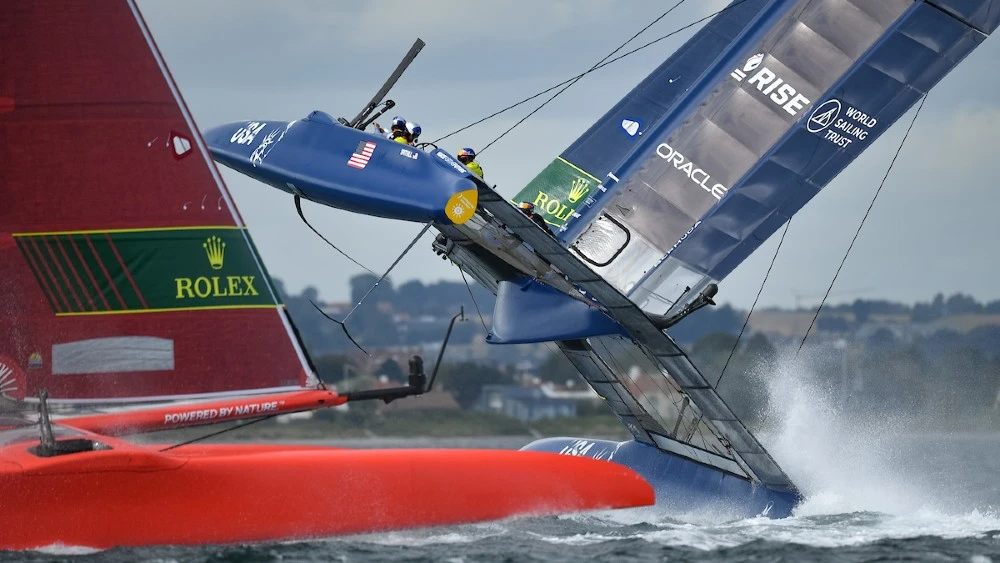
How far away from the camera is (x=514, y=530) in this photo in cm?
Answer: 1203

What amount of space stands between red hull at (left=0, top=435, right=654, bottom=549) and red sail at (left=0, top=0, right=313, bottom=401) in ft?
2.01

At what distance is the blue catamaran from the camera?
13.6 meters

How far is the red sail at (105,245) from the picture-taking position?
1053 cm

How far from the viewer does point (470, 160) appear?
13500 millimetres

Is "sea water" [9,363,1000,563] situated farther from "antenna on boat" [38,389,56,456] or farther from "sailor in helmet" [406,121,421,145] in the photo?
"sailor in helmet" [406,121,421,145]

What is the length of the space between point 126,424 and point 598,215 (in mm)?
5509

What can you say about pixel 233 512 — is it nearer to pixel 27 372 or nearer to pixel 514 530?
pixel 27 372

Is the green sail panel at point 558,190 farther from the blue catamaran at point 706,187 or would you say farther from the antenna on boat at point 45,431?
the antenna on boat at point 45,431

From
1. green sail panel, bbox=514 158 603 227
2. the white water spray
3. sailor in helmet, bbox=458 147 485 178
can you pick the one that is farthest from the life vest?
the white water spray

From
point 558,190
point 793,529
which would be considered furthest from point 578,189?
point 793,529

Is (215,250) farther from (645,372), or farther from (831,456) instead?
(831,456)

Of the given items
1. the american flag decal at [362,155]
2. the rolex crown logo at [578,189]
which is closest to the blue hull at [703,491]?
the rolex crown logo at [578,189]

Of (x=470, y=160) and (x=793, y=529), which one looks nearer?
(x=793, y=529)

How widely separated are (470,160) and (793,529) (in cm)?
430
